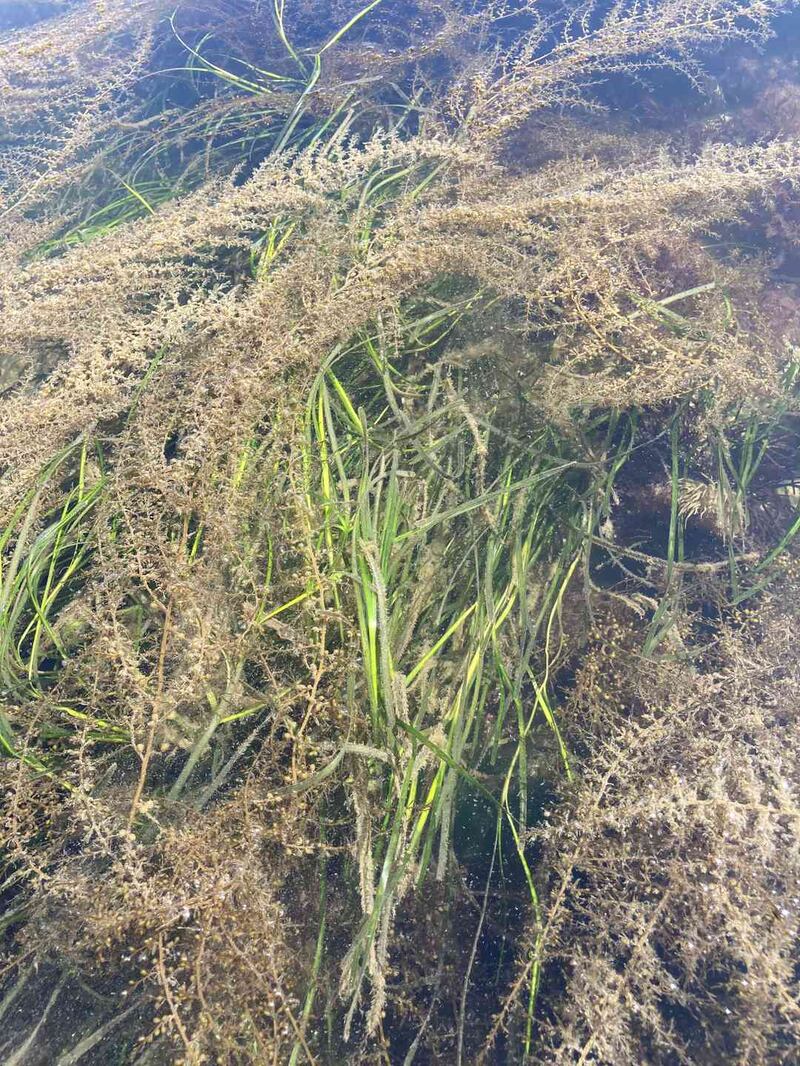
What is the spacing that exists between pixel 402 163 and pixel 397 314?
4.67ft

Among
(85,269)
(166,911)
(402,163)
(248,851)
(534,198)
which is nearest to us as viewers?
(166,911)

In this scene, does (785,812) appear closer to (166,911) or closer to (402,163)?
(166,911)

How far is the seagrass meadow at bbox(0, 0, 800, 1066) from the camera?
1.56 meters

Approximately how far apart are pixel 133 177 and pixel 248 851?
14.0ft

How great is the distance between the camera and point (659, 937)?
167cm

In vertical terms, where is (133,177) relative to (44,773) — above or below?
above

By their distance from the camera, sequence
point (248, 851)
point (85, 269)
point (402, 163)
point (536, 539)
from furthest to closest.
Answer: point (402, 163) → point (85, 269) → point (536, 539) → point (248, 851)

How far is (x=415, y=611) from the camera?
7.10 ft

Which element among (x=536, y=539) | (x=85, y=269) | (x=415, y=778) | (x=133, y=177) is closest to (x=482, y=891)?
(x=415, y=778)

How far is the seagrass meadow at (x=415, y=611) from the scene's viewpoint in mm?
1559

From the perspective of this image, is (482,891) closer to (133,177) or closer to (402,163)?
(402,163)

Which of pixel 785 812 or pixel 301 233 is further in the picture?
pixel 301 233

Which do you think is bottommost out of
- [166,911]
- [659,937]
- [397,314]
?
[659,937]

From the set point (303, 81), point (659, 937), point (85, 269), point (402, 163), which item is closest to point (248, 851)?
point (659, 937)
